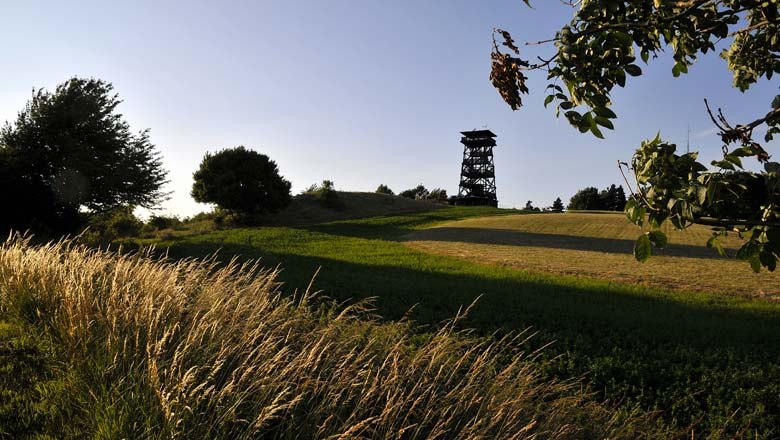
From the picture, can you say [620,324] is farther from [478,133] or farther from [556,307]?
[478,133]

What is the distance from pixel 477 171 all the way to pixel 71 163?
236 ft

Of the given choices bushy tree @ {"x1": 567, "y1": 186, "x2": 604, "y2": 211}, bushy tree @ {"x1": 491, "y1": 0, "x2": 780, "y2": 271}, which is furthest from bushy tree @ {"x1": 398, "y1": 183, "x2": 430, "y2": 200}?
bushy tree @ {"x1": 491, "y1": 0, "x2": 780, "y2": 271}

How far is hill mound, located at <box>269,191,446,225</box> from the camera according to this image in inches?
1999

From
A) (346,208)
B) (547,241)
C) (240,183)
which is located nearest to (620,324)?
(547,241)

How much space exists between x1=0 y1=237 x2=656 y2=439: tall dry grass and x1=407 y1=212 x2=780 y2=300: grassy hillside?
14.4 metres

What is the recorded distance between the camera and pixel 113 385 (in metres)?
3.90

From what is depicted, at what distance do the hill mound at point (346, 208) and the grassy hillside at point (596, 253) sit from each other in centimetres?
1610

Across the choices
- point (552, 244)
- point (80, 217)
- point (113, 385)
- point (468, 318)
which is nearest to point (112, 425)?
point (113, 385)

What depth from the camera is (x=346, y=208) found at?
191 ft

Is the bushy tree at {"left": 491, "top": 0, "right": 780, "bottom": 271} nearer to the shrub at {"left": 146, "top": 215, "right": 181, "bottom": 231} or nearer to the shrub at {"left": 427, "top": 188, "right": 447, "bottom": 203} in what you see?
the shrub at {"left": 146, "top": 215, "right": 181, "bottom": 231}

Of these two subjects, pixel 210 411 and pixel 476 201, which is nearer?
pixel 210 411

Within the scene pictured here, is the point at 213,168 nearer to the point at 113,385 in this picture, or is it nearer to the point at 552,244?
the point at 552,244

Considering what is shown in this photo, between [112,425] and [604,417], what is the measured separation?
17.7 feet

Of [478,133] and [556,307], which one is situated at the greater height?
[478,133]
